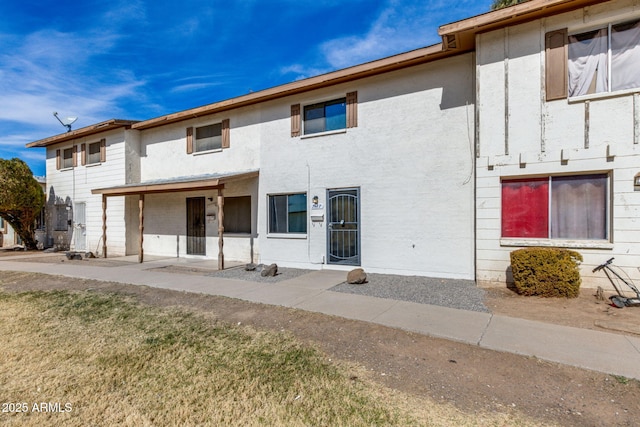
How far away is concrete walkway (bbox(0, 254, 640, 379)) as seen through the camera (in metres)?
3.85

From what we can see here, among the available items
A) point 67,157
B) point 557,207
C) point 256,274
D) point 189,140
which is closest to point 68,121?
point 67,157

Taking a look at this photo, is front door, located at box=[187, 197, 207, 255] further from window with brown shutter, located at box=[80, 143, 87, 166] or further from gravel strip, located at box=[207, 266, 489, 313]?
window with brown shutter, located at box=[80, 143, 87, 166]

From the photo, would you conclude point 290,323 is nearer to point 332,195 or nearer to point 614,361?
point 614,361

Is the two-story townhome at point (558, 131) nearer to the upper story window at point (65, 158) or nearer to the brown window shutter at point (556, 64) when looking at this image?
the brown window shutter at point (556, 64)

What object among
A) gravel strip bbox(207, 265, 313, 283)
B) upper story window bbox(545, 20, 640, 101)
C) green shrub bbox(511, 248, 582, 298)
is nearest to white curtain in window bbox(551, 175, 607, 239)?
green shrub bbox(511, 248, 582, 298)

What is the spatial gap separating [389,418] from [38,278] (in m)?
10.1

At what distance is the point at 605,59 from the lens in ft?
21.0

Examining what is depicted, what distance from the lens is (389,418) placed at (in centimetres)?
270

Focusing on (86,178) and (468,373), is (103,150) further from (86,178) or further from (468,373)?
(468,373)

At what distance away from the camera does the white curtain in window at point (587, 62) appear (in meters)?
6.40

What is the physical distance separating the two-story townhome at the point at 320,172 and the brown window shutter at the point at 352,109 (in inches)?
1.1

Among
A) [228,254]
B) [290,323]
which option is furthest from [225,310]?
[228,254]

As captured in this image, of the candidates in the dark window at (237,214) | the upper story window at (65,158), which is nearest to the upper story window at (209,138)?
the dark window at (237,214)

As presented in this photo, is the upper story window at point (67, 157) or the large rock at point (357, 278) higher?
the upper story window at point (67, 157)
